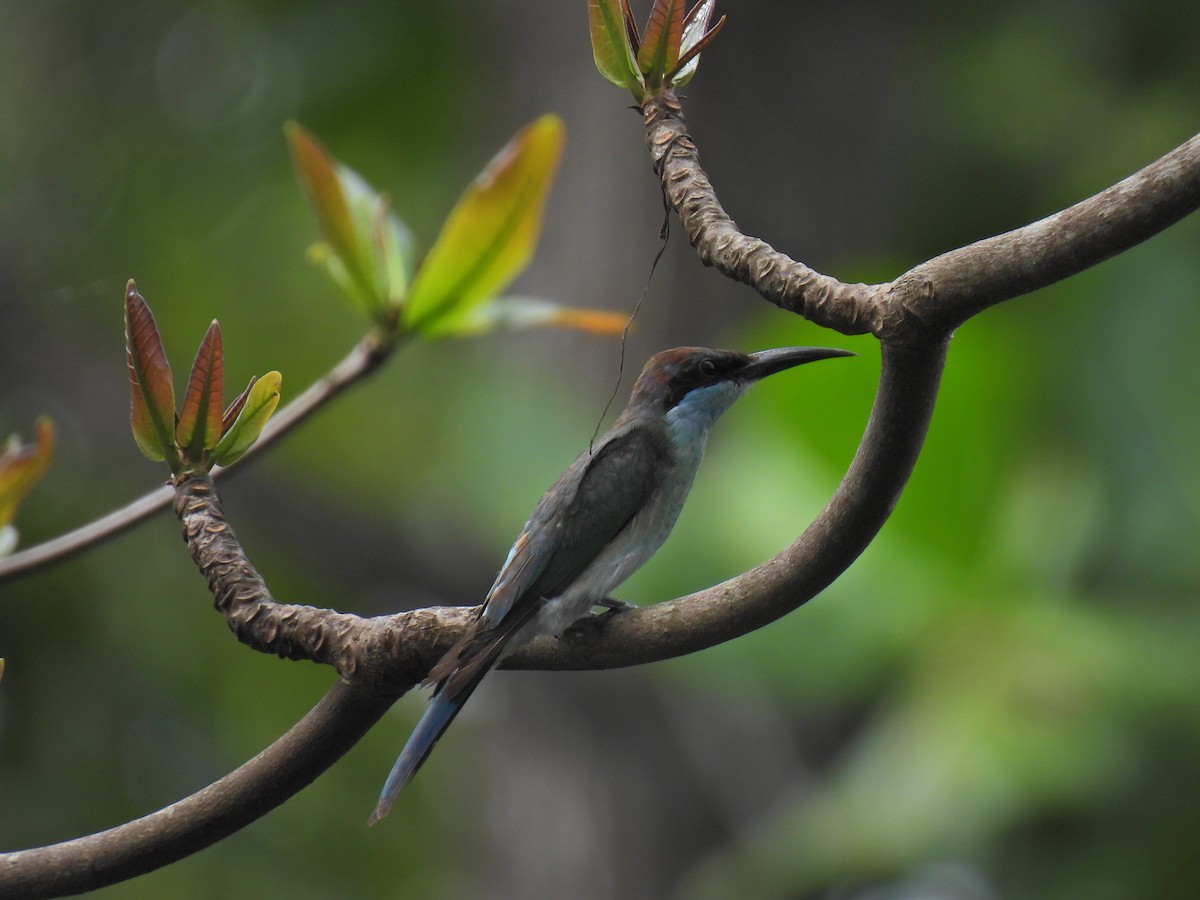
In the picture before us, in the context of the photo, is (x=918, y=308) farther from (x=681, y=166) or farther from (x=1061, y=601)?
(x=1061, y=601)

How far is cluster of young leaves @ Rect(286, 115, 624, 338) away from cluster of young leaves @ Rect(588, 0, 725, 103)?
606 millimetres

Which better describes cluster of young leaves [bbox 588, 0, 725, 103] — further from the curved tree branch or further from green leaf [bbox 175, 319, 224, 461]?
the curved tree branch

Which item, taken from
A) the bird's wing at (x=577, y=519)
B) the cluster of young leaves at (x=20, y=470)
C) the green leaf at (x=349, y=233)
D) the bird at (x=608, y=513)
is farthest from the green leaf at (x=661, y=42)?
the cluster of young leaves at (x=20, y=470)

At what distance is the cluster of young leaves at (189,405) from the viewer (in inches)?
63.1

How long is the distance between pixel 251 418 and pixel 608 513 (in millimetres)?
990

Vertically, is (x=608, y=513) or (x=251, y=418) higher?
(x=251, y=418)

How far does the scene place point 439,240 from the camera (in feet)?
7.79

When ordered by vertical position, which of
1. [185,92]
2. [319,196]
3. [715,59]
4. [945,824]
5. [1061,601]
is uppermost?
[185,92]

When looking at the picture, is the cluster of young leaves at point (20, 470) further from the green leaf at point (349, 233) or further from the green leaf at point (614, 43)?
the green leaf at point (614, 43)

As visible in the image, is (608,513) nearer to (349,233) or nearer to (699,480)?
(349,233)

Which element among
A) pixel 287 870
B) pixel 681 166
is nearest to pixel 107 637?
pixel 287 870

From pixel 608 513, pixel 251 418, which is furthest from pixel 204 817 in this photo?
pixel 608 513

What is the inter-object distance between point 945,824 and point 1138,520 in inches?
60.9

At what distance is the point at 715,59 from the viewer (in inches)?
A: 232
